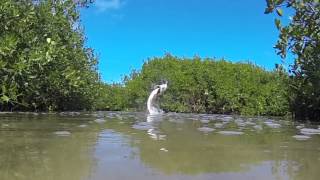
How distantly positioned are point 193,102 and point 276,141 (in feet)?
65.6

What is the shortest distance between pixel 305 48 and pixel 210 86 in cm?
1408

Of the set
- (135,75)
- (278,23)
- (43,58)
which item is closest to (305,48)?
(278,23)

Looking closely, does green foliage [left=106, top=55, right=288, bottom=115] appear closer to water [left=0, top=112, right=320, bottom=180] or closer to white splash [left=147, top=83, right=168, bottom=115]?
white splash [left=147, top=83, right=168, bottom=115]

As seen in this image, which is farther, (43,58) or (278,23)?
(43,58)

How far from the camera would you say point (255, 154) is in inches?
196

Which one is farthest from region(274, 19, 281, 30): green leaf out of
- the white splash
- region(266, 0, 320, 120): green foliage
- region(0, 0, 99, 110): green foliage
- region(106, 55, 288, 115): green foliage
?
region(106, 55, 288, 115): green foliage

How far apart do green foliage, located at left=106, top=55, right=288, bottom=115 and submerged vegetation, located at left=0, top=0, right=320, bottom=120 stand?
51mm

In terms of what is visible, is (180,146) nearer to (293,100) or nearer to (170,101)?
(293,100)

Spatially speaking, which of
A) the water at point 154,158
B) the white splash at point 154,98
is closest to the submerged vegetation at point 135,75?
the white splash at point 154,98

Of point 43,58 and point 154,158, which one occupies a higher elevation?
point 43,58

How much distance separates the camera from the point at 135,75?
28656mm

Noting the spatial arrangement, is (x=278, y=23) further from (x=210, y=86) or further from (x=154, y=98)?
(x=210, y=86)

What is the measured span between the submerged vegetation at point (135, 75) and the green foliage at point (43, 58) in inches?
1.0

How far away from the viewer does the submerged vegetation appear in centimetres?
1121
